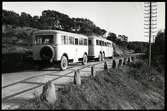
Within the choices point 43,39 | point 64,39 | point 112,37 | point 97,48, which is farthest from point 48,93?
point 112,37

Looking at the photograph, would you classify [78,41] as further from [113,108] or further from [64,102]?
[64,102]

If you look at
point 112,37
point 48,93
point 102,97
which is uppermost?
point 112,37

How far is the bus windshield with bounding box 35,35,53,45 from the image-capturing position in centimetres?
1309

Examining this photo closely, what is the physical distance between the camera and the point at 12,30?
106 feet

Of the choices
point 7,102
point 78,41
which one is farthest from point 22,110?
point 78,41

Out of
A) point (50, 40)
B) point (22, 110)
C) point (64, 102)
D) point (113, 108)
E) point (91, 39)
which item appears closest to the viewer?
point (22, 110)

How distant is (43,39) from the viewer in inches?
525

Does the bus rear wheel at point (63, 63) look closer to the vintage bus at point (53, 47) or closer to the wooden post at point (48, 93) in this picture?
the vintage bus at point (53, 47)

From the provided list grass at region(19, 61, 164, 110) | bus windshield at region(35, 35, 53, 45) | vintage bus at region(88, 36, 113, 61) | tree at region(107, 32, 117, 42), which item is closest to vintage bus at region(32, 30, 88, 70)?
bus windshield at region(35, 35, 53, 45)

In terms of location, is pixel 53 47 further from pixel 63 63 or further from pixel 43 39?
pixel 63 63

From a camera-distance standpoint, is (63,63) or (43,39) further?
(63,63)

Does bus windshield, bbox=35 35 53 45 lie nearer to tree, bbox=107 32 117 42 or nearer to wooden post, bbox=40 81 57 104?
wooden post, bbox=40 81 57 104

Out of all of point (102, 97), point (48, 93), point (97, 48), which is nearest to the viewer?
point (48, 93)

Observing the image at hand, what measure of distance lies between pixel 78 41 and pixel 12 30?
64.7 ft
